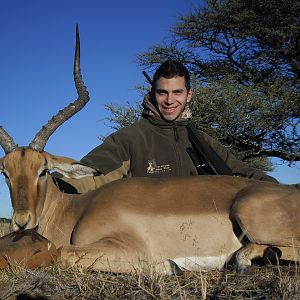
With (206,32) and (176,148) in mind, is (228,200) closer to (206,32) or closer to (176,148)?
(176,148)

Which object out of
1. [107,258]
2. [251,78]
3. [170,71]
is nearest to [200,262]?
[107,258]

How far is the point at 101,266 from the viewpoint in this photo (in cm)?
358

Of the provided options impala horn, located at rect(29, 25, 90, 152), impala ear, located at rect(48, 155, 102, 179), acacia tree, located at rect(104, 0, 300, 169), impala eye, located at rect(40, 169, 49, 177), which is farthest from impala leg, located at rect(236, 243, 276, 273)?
acacia tree, located at rect(104, 0, 300, 169)

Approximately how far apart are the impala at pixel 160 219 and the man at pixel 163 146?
100 centimetres

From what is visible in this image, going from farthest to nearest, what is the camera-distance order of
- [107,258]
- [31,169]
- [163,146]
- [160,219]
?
[163,146] → [31,169] → [160,219] → [107,258]

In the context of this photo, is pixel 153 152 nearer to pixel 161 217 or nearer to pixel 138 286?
pixel 161 217

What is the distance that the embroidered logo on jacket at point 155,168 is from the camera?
5.54 metres

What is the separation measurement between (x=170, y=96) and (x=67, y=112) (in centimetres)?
131

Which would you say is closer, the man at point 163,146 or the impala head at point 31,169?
the impala head at point 31,169

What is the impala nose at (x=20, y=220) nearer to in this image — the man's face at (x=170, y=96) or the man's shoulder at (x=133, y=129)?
the man's shoulder at (x=133, y=129)

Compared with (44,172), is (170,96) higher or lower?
higher

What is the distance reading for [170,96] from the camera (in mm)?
5766

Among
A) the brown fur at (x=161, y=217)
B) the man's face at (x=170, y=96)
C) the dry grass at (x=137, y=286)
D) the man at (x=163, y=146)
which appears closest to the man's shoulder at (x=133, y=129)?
the man at (x=163, y=146)

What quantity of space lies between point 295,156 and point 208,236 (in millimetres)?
9627
